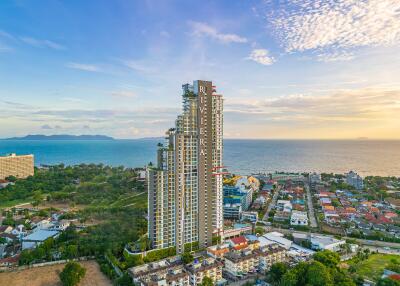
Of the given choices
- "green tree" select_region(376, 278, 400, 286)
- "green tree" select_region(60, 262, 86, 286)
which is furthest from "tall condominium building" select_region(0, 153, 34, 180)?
"green tree" select_region(376, 278, 400, 286)

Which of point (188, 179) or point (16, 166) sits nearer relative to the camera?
point (188, 179)

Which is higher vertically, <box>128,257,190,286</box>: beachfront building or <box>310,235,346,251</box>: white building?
<box>128,257,190,286</box>: beachfront building

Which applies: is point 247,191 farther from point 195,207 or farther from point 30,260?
point 30,260

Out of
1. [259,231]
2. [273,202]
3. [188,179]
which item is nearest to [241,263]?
[188,179]

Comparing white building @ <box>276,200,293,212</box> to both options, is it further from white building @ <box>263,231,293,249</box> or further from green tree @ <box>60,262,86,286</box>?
green tree @ <box>60,262,86,286</box>

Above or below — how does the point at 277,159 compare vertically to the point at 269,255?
above

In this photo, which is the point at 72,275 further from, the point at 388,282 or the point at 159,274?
the point at 388,282
